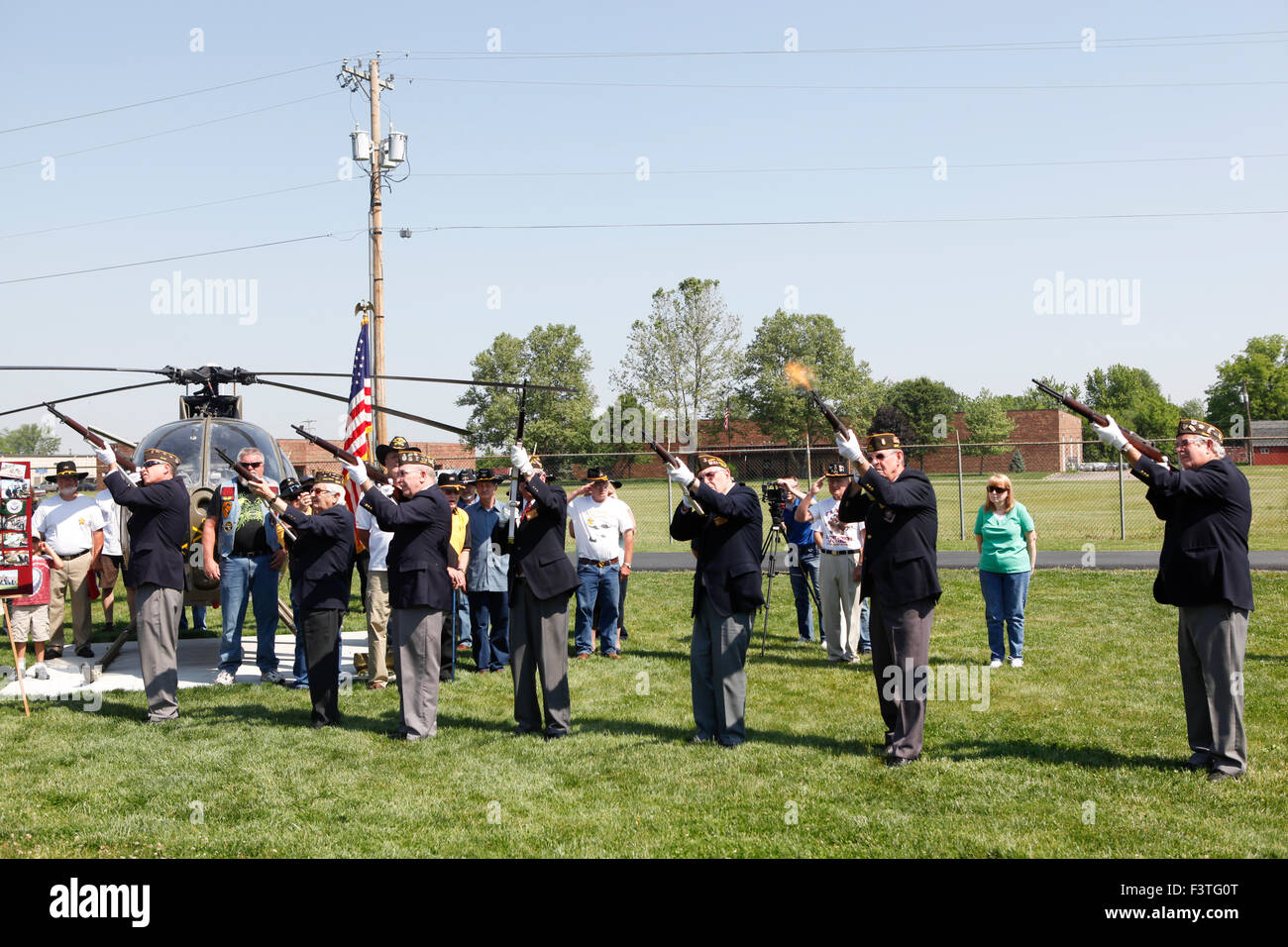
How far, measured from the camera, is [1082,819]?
5.57 metres

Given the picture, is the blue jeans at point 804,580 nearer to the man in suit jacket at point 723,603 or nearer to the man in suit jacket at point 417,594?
the man in suit jacket at point 723,603

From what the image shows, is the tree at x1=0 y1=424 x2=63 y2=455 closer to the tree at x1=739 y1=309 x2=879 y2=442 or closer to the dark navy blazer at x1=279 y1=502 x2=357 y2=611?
the tree at x1=739 y1=309 x2=879 y2=442

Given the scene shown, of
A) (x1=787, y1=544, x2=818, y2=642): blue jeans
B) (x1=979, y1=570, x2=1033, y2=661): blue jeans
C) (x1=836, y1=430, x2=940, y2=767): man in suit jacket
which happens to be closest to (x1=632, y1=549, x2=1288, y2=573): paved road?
(x1=787, y1=544, x2=818, y2=642): blue jeans

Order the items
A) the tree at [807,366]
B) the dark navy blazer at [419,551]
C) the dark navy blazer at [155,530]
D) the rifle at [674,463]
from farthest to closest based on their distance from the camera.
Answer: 1. the tree at [807,366]
2. the dark navy blazer at [155,530]
3. the dark navy blazer at [419,551]
4. the rifle at [674,463]

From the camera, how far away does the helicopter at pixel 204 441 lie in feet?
34.6

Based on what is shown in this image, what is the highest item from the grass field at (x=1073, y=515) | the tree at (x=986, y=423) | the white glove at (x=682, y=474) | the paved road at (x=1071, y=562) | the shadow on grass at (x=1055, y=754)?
the tree at (x=986, y=423)

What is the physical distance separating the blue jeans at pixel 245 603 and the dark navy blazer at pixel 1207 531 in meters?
8.09

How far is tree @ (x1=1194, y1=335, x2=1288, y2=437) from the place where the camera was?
103062mm

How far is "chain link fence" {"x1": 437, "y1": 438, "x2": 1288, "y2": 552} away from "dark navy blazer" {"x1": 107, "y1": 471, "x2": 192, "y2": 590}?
4.57 m

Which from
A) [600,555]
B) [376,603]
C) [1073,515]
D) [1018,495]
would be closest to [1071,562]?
[600,555]

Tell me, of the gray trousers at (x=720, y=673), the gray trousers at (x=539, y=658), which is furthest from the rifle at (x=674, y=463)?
the gray trousers at (x=539, y=658)

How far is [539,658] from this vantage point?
7.80 meters

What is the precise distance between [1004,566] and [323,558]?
21.2ft
